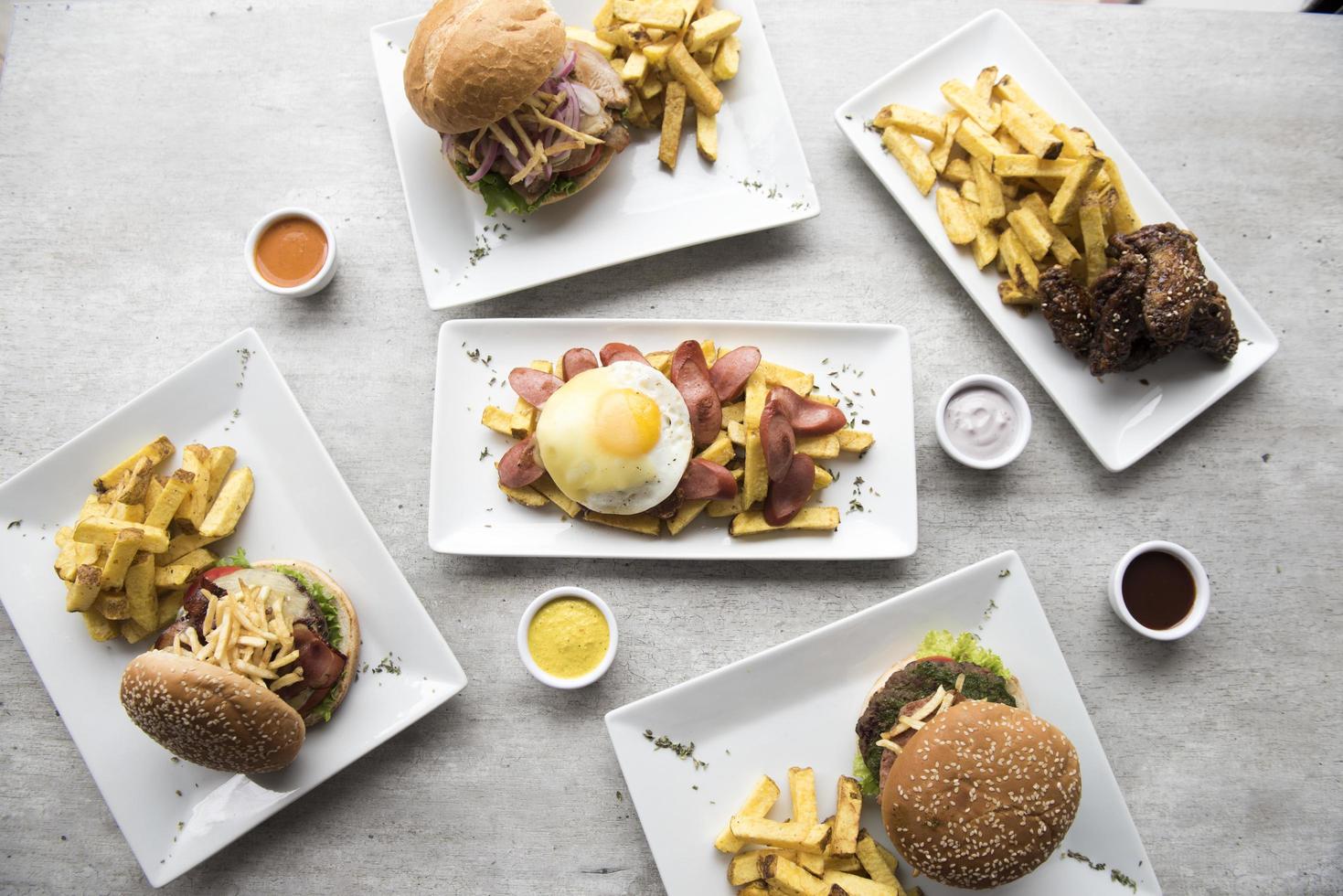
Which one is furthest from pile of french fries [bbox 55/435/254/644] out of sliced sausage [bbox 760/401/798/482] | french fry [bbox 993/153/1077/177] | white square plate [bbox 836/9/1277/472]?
french fry [bbox 993/153/1077/177]

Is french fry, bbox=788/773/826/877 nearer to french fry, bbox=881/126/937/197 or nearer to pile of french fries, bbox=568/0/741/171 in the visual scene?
french fry, bbox=881/126/937/197

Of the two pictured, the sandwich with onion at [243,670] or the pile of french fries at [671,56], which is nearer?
the sandwich with onion at [243,670]

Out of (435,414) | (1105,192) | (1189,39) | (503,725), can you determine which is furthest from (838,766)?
(1189,39)

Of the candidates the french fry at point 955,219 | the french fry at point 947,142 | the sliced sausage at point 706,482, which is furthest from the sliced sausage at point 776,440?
the french fry at point 947,142

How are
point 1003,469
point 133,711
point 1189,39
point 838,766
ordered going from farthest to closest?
point 1189,39 < point 1003,469 < point 838,766 < point 133,711

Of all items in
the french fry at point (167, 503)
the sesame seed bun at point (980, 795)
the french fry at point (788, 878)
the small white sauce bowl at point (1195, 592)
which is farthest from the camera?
the small white sauce bowl at point (1195, 592)

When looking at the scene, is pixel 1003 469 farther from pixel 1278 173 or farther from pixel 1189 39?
pixel 1189 39

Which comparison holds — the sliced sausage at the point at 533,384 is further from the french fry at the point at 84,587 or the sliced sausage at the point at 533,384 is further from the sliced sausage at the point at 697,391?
the french fry at the point at 84,587
